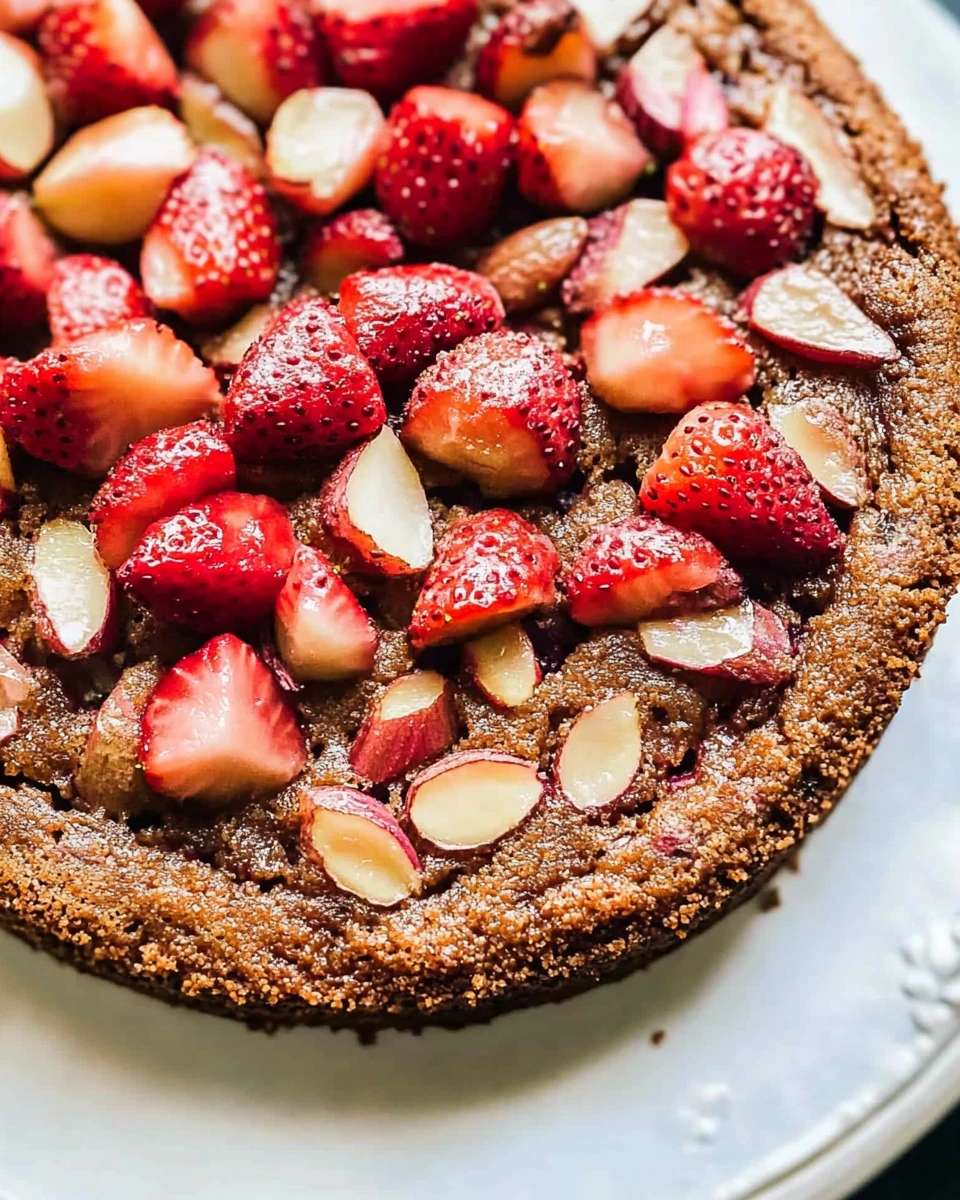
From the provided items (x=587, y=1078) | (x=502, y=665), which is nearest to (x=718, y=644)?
(x=502, y=665)

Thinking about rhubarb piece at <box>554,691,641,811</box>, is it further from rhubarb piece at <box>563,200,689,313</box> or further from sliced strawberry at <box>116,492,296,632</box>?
rhubarb piece at <box>563,200,689,313</box>

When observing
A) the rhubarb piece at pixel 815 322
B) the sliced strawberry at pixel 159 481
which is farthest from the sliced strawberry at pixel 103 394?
the rhubarb piece at pixel 815 322

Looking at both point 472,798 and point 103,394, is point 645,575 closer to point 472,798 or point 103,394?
point 472,798

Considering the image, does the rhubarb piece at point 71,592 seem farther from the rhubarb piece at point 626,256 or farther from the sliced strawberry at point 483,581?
the rhubarb piece at point 626,256

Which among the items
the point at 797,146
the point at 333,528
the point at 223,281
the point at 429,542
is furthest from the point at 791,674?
the point at 223,281

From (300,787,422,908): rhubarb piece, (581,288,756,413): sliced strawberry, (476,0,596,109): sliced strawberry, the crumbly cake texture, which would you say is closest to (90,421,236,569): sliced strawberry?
the crumbly cake texture

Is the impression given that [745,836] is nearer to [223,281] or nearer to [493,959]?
[493,959]
